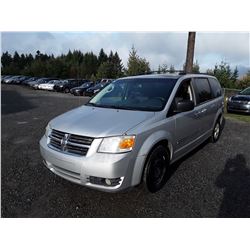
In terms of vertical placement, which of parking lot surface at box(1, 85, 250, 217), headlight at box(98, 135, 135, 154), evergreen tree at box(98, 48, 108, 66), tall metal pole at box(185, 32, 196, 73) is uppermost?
evergreen tree at box(98, 48, 108, 66)

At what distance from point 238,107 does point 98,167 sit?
9.88m

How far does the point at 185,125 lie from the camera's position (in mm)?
3807

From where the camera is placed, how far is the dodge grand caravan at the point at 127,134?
275 cm

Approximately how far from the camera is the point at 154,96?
12.1ft

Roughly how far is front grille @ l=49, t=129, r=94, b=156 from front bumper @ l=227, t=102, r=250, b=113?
384 inches

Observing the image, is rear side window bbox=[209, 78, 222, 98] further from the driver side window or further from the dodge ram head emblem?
the dodge ram head emblem

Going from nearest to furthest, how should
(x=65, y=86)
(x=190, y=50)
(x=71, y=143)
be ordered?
(x=71, y=143) < (x=190, y=50) < (x=65, y=86)

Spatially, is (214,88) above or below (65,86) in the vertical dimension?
above

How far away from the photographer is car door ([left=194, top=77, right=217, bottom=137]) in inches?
174

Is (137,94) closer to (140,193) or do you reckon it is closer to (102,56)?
(140,193)

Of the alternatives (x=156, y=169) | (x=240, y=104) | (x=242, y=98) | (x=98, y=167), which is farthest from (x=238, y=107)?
(x=98, y=167)

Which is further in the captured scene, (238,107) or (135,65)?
(135,65)

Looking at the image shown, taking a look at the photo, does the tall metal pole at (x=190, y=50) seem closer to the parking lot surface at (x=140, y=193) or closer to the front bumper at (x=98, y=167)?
the parking lot surface at (x=140, y=193)

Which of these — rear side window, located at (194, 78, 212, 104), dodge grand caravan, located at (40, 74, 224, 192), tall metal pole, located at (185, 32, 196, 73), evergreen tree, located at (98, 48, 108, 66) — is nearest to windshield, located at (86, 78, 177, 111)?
dodge grand caravan, located at (40, 74, 224, 192)
